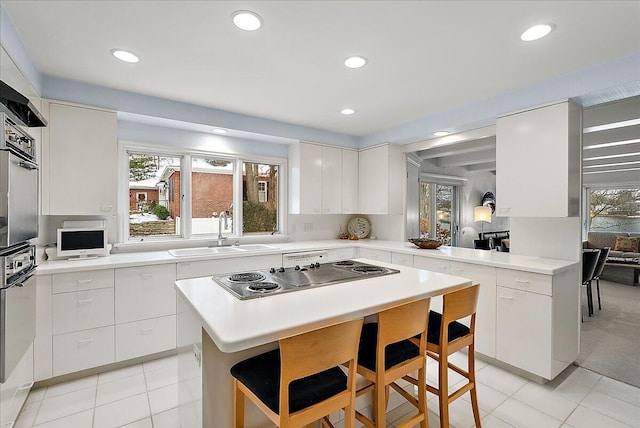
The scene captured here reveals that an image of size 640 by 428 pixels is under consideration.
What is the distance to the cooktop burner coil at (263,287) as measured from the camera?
1.64m

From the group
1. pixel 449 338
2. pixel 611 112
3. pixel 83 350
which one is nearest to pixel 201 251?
pixel 83 350

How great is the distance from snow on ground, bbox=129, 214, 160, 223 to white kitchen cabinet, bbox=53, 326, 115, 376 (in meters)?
1.20

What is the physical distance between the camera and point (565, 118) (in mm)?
2496

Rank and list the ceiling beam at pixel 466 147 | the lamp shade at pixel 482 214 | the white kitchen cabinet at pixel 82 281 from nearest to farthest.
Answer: the white kitchen cabinet at pixel 82 281 → the ceiling beam at pixel 466 147 → the lamp shade at pixel 482 214

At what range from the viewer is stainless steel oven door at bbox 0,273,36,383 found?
1491mm

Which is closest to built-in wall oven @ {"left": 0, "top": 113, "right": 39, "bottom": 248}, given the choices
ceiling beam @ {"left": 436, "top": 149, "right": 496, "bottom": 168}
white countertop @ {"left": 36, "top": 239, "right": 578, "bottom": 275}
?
white countertop @ {"left": 36, "top": 239, "right": 578, "bottom": 275}

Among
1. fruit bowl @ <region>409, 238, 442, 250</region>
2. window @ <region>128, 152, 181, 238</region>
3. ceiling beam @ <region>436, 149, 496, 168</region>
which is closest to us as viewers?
window @ <region>128, 152, 181, 238</region>

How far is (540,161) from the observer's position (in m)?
2.65

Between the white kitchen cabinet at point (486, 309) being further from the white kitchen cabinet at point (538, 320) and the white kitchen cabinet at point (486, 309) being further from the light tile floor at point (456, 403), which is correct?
the light tile floor at point (456, 403)

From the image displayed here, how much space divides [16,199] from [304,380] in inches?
66.0

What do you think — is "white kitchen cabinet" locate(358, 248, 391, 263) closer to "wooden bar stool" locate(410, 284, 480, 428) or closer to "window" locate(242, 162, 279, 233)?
"window" locate(242, 162, 279, 233)

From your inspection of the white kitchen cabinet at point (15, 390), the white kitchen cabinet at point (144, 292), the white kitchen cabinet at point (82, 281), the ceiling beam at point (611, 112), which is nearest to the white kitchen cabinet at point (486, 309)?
the ceiling beam at point (611, 112)

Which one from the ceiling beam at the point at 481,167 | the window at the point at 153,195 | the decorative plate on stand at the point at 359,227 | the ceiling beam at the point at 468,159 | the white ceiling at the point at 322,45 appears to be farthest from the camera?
the ceiling beam at the point at 481,167

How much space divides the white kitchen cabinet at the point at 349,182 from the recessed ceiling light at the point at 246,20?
2.68 meters
